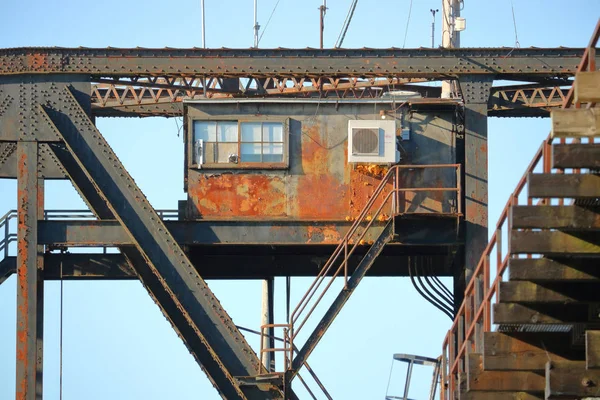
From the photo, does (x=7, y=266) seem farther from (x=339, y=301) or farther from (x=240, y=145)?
(x=339, y=301)

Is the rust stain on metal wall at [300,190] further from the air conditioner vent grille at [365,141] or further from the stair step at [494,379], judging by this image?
the stair step at [494,379]

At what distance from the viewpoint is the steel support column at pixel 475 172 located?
31797 millimetres

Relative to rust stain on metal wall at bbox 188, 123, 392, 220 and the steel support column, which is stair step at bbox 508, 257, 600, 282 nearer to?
the steel support column

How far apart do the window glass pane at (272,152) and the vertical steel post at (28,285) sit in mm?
4932

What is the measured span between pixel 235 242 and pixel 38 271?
415 cm

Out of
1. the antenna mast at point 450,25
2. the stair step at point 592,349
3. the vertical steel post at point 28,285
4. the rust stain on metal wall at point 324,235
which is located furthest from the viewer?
the antenna mast at point 450,25

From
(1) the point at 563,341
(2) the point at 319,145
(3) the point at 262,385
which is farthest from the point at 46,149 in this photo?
(1) the point at 563,341

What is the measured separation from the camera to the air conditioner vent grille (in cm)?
3234

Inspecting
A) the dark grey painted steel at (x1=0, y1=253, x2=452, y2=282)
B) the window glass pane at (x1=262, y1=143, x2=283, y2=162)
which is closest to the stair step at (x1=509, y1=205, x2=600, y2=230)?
the window glass pane at (x1=262, y1=143, x2=283, y2=162)

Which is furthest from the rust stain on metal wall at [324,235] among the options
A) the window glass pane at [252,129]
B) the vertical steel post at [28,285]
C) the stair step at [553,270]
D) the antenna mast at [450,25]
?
the stair step at [553,270]

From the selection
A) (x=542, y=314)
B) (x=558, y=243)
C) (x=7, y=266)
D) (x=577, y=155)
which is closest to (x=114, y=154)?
(x=7, y=266)

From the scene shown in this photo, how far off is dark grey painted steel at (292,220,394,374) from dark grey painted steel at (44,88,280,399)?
37.1 inches

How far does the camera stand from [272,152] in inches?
1297

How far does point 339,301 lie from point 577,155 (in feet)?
39.8
